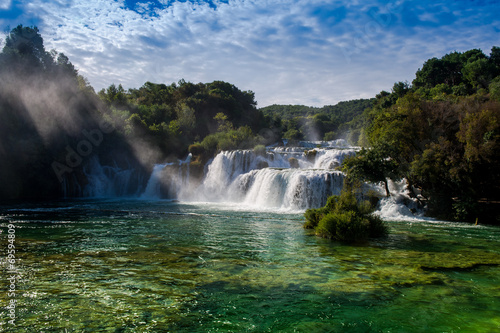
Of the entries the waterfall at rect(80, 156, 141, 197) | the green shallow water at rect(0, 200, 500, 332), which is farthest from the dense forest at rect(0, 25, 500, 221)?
the green shallow water at rect(0, 200, 500, 332)

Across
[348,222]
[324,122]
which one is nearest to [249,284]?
[348,222]

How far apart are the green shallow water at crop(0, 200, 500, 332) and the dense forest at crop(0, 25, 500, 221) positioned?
27.1 ft

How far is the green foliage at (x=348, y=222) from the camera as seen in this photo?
11.2 m

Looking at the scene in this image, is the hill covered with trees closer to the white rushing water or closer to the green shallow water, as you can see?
the white rushing water

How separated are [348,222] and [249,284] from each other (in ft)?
19.3

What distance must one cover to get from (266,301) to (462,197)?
57.7 feet

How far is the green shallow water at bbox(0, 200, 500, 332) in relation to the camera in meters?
4.78

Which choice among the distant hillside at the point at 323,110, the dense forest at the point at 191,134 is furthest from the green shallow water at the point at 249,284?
the distant hillside at the point at 323,110

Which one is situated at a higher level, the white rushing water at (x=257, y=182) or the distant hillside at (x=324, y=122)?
the distant hillside at (x=324, y=122)

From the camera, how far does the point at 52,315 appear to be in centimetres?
474

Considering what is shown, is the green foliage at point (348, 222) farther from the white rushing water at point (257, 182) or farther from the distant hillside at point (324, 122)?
the distant hillside at point (324, 122)

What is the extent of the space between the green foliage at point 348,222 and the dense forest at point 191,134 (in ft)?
27.8

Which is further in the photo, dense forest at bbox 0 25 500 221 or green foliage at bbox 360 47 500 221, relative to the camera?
dense forest at bbox 0 25 500 221

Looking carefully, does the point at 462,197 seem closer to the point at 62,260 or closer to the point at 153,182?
the point at 62,260
